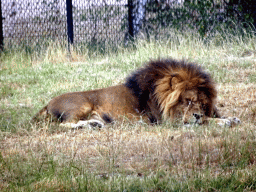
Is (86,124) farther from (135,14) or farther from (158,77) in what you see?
(135,14)

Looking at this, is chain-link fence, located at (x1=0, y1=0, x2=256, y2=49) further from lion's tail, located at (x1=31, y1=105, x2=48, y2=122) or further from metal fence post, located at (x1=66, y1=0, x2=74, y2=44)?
lion's tail, located at (x1=31, y1=105, x2=48, y2=122)

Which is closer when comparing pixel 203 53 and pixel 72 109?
pixel 72 109

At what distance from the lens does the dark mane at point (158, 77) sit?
5.02m

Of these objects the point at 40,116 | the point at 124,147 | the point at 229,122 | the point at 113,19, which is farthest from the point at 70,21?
the point at 124,147

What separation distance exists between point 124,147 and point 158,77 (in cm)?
151

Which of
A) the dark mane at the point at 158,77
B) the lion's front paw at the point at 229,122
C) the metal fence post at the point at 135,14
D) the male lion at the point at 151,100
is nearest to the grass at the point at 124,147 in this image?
the lion's front paw at the point at 229,122

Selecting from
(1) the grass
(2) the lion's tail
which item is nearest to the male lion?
(2) the lion's tail

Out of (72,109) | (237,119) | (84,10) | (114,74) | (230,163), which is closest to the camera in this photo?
(230,163)

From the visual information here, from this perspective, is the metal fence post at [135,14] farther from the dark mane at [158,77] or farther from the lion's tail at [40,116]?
the lion's tail at [40,116]

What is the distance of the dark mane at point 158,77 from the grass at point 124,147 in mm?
493

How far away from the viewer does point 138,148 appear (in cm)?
394

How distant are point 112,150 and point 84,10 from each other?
744 cm

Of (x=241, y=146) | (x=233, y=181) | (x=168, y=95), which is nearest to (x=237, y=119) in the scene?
(x=168, y=95)

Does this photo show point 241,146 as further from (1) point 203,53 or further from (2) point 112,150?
(1) point 203,53
